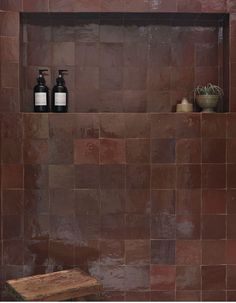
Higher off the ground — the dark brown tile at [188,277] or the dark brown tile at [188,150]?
the dark brown tile at [188,150]

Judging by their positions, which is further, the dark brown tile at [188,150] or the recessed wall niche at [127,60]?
the recessed wall niche at [127,60]

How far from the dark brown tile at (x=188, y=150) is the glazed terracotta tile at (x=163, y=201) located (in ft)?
0.62

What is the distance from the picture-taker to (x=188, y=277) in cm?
238

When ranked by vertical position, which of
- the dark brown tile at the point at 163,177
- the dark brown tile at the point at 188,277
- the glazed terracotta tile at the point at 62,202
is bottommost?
the dark brown tile at the point at 188,277

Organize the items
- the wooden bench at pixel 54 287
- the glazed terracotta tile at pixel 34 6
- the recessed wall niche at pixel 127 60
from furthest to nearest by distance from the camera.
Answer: the recessed wall niche at pixel 127 60, the glazed terracotta tile at pixel 34 6, the wooden bench at pixel 54 287

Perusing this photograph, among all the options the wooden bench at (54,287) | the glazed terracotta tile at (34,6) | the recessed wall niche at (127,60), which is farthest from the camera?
the recessed wall niche at (127,60)

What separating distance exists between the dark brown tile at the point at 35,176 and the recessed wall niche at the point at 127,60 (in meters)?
0.36

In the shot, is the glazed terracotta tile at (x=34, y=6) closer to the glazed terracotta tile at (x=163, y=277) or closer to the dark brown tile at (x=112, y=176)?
the dark brown tile at (x=112, y=176)

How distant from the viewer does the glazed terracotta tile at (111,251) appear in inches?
93.0

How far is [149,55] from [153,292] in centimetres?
130

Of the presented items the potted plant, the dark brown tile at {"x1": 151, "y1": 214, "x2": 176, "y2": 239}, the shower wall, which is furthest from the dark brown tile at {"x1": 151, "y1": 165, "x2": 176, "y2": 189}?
the potted plant

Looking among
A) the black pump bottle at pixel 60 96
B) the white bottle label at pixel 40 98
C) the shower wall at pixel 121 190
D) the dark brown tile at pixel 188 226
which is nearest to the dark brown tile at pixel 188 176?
the shower wall at pixel 121 190

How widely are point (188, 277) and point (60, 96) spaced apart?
1.18 meters

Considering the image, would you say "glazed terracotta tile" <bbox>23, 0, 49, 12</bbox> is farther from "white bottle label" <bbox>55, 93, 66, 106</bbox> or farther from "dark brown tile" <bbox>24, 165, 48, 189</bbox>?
"dark brown tile" <bbox>24, 165, 48, 189</bbox>
